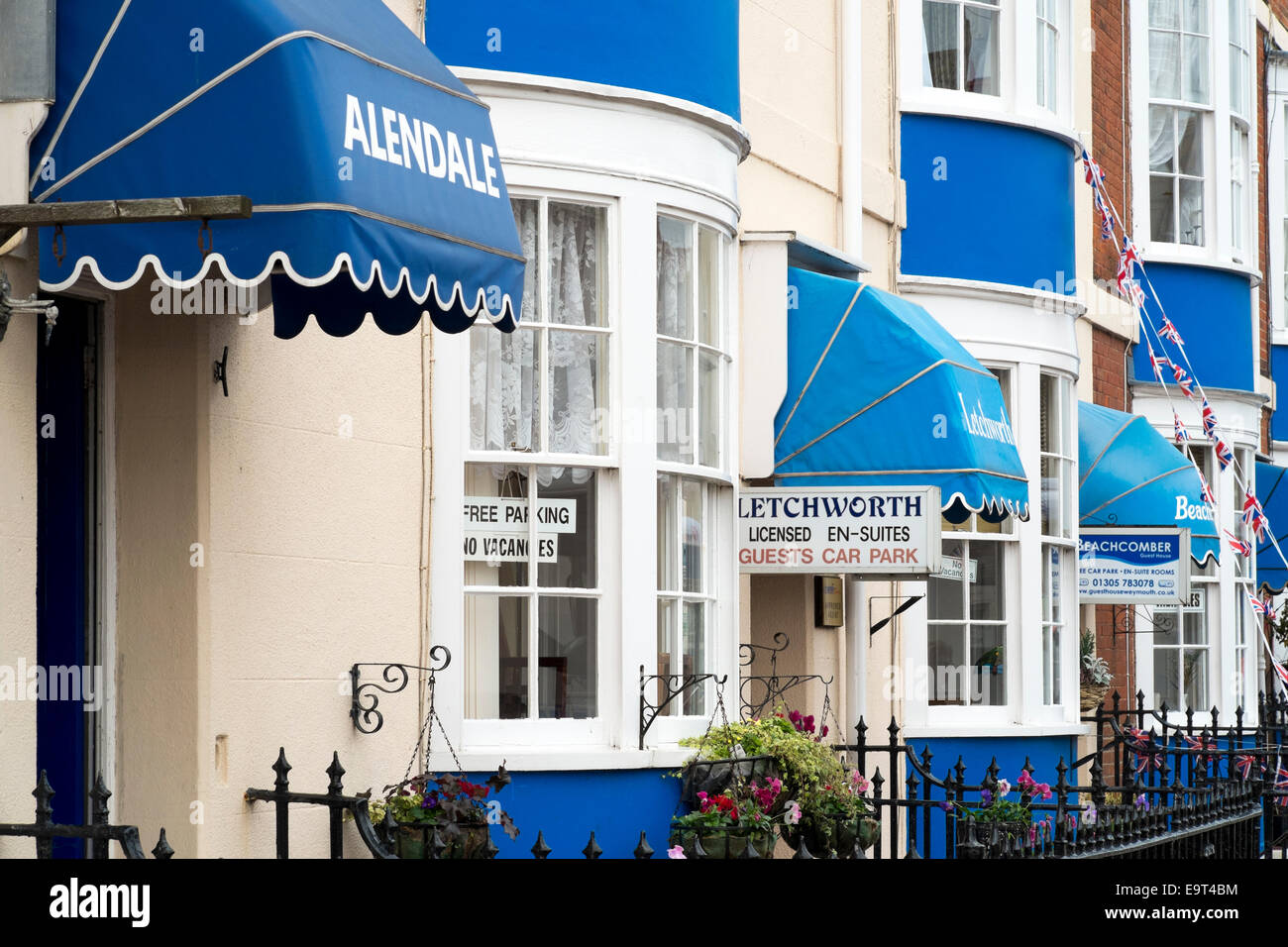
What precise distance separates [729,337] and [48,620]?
3777 millimetres

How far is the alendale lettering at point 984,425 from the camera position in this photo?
9.93 meters

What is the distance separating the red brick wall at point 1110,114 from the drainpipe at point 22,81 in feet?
35.6

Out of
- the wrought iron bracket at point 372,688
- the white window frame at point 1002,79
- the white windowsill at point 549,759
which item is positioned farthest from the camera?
the white window frame at point 1002,79

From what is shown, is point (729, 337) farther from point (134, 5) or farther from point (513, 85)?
point (134, 5)

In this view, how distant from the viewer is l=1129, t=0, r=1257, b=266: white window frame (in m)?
16.5

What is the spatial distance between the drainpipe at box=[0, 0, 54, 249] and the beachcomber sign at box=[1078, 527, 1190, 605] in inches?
375

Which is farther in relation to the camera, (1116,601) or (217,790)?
(1116,601)

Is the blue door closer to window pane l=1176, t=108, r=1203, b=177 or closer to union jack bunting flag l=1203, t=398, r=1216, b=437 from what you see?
union jack bunting flag l=1203, t=398, r=1216, b=437

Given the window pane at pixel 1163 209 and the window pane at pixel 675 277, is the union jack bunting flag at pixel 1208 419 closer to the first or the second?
the window pane at pixel 1163 209

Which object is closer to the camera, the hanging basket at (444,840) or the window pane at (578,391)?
the hanging basket at (444,840)

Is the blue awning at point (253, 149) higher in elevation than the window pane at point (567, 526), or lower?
higher

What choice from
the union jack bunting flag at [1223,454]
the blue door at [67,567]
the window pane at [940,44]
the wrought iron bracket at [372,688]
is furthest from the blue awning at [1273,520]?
the blue door at [67,567]

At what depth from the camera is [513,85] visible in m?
8.55
